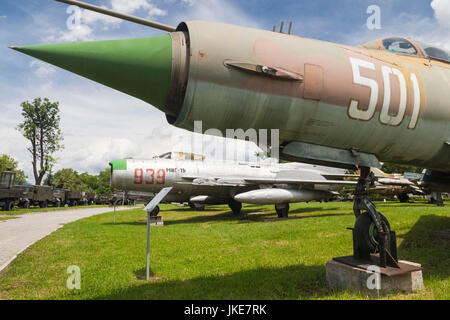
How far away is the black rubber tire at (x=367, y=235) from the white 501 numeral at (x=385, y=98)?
1.26 m

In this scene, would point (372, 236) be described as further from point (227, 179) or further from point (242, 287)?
point (227, 179)

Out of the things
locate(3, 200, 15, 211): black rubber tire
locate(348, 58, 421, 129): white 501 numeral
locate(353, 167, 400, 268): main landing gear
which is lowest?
locate(3, 200, 15, 211): black rubber tire

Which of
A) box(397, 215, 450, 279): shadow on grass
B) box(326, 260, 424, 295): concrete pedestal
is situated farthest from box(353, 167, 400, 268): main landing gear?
box(397, 215, 450, 279): shadow on grass

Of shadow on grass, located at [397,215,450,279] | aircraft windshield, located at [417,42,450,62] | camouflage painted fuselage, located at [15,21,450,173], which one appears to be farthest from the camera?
shadow on grass, located at [397,215,450,279]

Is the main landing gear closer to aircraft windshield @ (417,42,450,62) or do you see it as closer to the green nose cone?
aircraft windshield @ (417,42,450,62)

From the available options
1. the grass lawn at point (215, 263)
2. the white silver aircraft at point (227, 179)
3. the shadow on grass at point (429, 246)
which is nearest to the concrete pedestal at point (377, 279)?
the grass lawn at point (215, 263)

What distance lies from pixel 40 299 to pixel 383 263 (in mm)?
4474

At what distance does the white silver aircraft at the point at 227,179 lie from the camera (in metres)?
12.3

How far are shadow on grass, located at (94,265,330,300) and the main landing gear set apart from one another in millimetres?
748

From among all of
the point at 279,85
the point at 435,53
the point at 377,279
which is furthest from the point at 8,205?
the point at 435,53

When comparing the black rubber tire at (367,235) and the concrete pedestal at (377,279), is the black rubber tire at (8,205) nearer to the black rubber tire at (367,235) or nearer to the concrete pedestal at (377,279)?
the concrete pedestal at (377,279)

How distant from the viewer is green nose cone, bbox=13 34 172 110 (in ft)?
8.01
